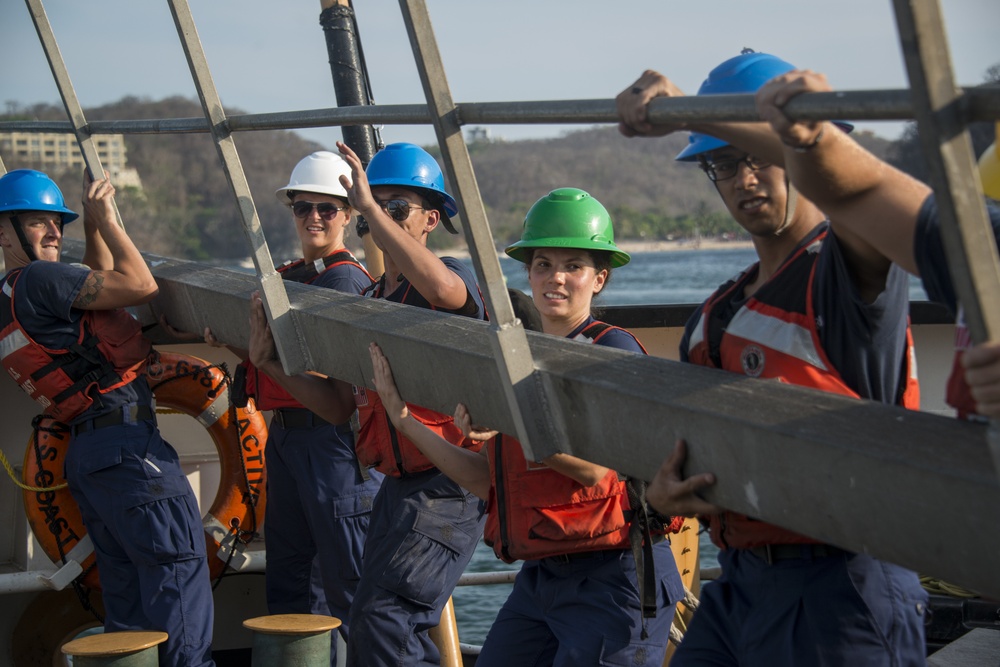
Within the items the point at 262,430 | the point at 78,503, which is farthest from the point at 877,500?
the point at 262,430

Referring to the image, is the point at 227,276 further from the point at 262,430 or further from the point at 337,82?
the point at 337,82

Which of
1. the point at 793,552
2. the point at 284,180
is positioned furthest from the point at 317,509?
the point at 284,180

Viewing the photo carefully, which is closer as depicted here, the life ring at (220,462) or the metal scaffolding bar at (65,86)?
the metal scaffolding bar at (65,86)

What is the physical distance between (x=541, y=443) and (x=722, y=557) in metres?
0.52

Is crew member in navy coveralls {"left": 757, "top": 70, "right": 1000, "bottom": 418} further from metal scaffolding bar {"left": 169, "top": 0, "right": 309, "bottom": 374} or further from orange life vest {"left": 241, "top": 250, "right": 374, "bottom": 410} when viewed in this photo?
orange life vest {"left": 241, "top": 250, "right": 374, "bottom": 410}

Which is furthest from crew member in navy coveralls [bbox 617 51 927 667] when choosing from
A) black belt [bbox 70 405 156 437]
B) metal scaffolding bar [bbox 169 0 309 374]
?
black belt [bbox 70 405 156 437]

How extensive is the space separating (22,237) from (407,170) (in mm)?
1785

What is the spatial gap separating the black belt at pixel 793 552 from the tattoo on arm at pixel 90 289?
117 inches

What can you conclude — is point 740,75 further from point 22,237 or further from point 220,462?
point 220,462

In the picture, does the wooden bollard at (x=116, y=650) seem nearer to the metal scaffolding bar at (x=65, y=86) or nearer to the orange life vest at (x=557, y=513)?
the metal scaffolding bar at (x=65, y=86)

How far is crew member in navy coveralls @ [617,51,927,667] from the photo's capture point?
221cm

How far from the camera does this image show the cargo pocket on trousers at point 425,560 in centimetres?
384

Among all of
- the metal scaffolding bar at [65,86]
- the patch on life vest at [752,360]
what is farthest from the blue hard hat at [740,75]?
the metal scaffolding bar at [65,86]

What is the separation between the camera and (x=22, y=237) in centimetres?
494
